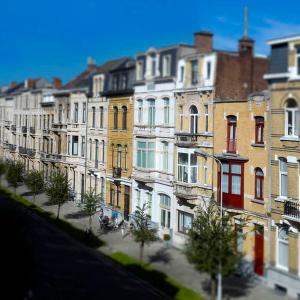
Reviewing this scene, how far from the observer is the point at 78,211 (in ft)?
154

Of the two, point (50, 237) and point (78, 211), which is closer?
point (50, 237)

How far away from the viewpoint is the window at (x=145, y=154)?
125 feet

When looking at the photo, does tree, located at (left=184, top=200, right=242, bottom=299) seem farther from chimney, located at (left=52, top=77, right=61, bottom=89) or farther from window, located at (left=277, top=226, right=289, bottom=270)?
chimney, located at (left=52, top=77, right=61, bottom=89)

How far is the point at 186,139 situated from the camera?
112 ft

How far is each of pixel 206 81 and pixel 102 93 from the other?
1574 centimetres

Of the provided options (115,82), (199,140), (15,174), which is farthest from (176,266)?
(15,174)

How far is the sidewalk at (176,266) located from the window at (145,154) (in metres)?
5.83

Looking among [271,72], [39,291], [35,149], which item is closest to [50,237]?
[39,291]

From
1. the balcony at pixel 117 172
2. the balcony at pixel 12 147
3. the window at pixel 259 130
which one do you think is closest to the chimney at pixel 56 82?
the balcony at pixel 12 147

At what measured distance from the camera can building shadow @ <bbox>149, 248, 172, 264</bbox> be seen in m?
31.4

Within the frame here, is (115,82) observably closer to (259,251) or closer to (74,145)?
(74,145)

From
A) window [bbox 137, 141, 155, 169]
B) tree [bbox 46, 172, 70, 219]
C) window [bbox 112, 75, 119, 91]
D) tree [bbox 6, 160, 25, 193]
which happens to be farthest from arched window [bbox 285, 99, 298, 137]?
tree [bbox 6, 160, 25, 193]

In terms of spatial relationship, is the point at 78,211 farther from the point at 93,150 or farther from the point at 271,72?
the point at 271,72

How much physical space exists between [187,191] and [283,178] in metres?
8.14
